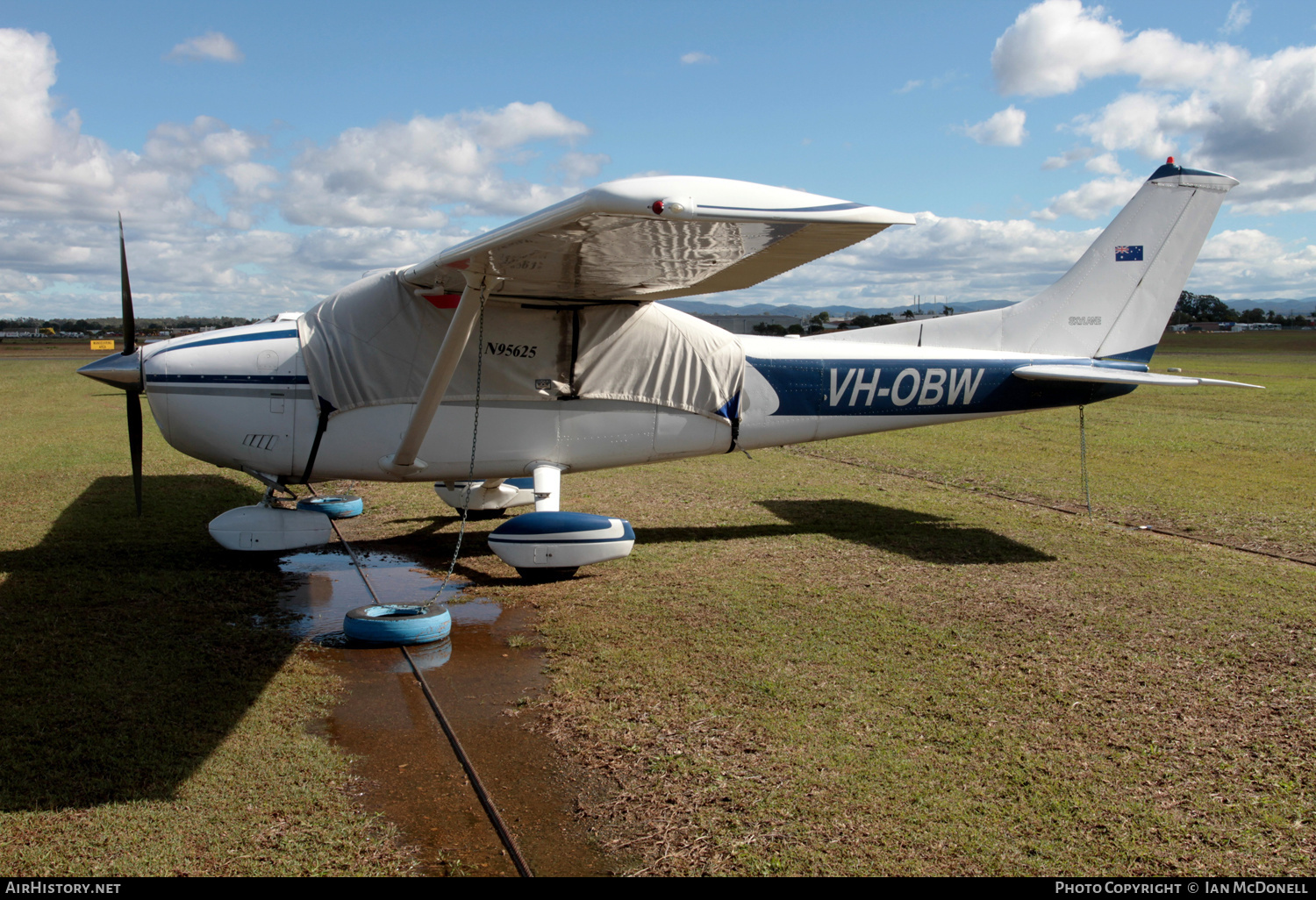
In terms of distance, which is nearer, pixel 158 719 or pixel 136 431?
pixel 158 719

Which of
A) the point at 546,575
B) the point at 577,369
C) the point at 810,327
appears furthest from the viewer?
the point at 810,327

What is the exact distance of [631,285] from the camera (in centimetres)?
634

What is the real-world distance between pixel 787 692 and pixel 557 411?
3.59 metres

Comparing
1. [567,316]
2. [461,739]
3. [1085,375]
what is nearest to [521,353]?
[567,316]

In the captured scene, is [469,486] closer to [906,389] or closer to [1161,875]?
[906,389]

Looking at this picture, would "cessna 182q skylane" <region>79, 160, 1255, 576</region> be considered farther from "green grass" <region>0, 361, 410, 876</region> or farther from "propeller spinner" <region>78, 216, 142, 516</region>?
"green grass" <region>0, 361, 410, 876</region>

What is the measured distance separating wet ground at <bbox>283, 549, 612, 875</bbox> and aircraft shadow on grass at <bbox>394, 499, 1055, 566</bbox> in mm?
1500

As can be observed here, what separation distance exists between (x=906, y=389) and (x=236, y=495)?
8.22m

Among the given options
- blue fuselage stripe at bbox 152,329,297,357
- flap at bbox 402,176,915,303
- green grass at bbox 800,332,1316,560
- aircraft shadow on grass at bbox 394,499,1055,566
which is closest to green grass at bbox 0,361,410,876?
blue fuselage stripe at bbox 152,329,297,357

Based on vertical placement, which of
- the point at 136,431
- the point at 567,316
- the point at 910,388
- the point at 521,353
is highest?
the point at 567,316

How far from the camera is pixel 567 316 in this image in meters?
7.13

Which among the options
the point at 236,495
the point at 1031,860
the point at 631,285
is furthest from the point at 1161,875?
the point at 236,495

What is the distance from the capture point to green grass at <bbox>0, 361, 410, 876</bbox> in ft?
10.2

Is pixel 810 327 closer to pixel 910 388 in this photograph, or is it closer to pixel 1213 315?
pixel 910 388
